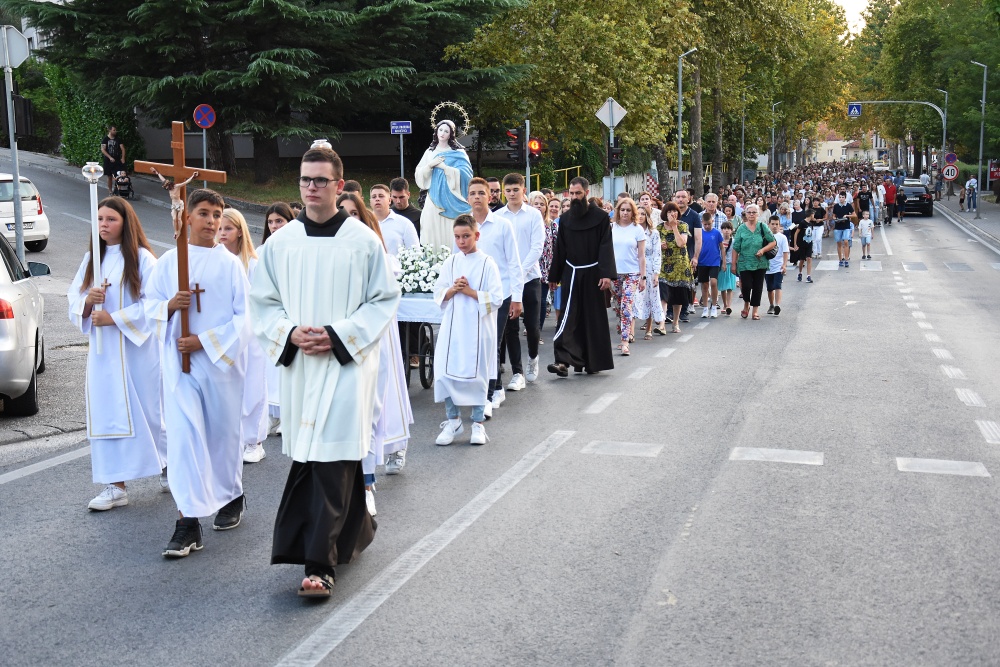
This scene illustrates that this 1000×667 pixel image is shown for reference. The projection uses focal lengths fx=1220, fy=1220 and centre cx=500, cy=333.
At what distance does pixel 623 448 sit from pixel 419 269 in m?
2.76

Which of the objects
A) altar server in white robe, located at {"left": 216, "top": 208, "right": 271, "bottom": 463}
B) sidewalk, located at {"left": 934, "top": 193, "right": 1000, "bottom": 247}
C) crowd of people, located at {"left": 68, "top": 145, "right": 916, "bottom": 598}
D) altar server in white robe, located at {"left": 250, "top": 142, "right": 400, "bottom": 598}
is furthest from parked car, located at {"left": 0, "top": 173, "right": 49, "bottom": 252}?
sidewalk, located at {"left": 934, "top": 193, "right": 1000, "bottom": 247}

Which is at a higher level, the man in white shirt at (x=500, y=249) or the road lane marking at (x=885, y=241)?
the man in white shirt at (x=500, y=249)

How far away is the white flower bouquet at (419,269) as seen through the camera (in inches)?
405

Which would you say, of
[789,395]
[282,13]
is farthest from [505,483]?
[282,13]

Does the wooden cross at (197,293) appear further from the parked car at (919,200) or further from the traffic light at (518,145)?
the parked car at (919,200)

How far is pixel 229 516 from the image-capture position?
6570mm

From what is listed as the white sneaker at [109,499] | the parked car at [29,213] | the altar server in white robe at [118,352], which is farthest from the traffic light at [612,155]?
the white sneaker at [109,499]

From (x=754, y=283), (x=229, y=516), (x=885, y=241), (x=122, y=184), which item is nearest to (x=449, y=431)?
(x=229, y=516)

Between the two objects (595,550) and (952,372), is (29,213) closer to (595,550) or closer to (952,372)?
(952,372)

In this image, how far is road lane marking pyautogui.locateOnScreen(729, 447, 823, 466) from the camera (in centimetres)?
805

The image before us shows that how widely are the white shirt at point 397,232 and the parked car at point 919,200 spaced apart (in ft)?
155

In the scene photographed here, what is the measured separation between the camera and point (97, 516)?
6891mm

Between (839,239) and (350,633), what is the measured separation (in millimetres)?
26455

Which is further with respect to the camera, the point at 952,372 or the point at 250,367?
the point at 952,372
